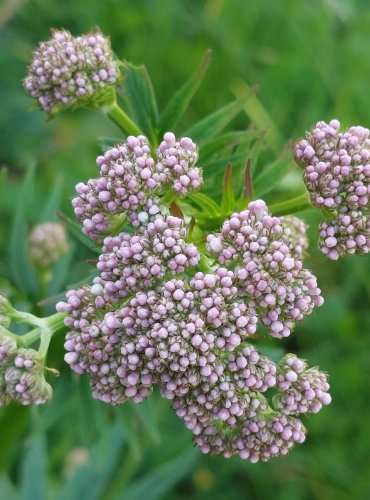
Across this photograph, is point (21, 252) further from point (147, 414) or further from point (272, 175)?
point (272, 175)

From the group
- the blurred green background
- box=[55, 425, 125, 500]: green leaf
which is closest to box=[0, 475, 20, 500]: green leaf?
the blurred green background

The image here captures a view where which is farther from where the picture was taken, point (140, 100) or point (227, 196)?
point (140, 100)

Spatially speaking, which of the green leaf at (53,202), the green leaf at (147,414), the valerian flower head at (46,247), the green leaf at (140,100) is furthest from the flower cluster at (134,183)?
the green leaf at (53,202)

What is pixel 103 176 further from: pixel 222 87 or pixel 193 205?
pixel 222 87

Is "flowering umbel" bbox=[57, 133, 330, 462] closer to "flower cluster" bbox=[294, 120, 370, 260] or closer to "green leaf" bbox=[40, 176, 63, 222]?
"flower cluster" bbox=[294, 120, 370, 260]

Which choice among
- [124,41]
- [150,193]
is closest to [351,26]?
[124,41]

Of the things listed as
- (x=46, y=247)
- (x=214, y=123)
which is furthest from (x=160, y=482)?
(x=214, y=123)

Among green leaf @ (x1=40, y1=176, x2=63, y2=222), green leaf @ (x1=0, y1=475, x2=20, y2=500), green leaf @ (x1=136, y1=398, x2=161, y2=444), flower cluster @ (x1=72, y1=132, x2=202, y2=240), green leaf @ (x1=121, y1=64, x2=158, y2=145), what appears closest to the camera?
flower cluster @ (x1=72, y1=132, x2=202, y2=240)
